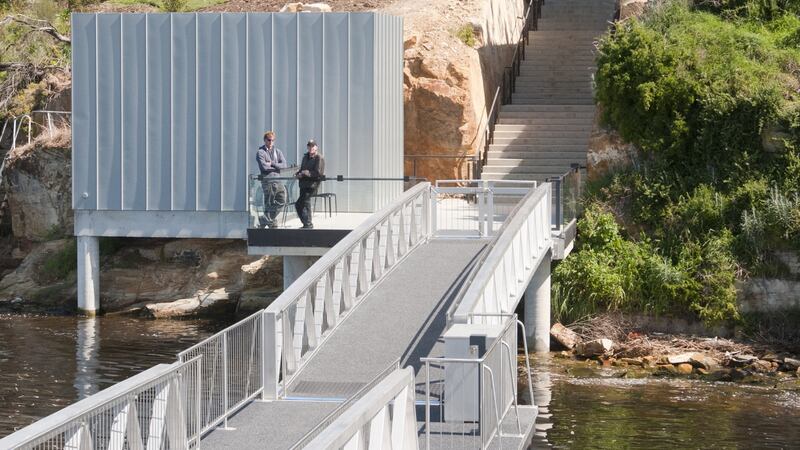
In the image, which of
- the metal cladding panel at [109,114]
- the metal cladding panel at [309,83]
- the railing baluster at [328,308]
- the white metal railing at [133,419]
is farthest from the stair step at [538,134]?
the white metal railing at [133,419]

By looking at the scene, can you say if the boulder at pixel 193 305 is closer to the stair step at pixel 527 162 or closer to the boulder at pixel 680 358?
the stair step at pixel 527 162

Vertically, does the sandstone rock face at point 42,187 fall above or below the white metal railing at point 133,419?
above

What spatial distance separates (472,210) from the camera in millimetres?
23297

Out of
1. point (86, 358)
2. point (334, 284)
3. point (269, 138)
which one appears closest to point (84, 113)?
point (269, 138)

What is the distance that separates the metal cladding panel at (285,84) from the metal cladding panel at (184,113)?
5.05 ft

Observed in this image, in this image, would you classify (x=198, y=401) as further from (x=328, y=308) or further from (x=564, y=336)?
(x=564, y=336)

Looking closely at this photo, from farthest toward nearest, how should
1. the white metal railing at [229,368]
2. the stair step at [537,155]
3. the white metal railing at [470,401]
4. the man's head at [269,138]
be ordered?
the stair step at [537,155], the man's head at [269,138], the white metal railing at [229,368], the white metal railing at [470,401]

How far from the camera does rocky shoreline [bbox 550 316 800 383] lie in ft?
75.0

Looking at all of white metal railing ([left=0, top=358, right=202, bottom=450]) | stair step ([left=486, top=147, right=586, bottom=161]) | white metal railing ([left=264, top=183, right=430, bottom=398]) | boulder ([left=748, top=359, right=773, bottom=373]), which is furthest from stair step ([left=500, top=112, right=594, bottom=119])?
white metal railing ([left=0, top=358, right=202, bottom=450])

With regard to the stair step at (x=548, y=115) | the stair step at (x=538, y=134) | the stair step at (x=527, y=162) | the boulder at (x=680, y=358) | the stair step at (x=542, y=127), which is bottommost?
the boulder at (x=680, y=358)

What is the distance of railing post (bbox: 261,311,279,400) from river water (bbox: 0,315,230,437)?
4.55m

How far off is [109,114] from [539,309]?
9.00 meters

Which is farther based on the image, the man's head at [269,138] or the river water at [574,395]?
the man's head at [269,138]

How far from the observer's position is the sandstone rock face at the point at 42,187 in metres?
30.9
